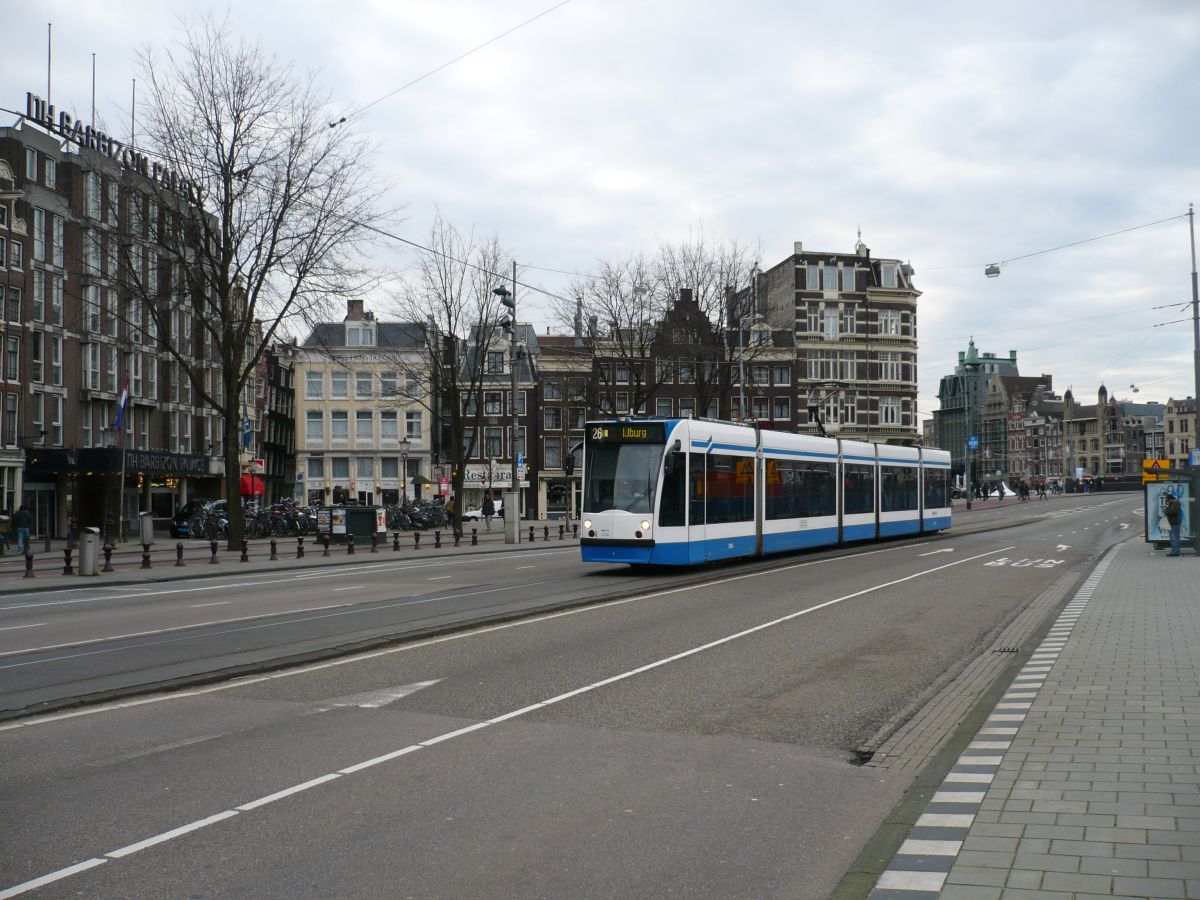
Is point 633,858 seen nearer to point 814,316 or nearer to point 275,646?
point 275,646

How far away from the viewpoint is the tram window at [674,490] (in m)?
22.7

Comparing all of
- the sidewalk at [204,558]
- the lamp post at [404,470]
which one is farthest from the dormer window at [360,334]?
the sidewalk at [204,558]

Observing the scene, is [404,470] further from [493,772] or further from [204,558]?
[493,772]

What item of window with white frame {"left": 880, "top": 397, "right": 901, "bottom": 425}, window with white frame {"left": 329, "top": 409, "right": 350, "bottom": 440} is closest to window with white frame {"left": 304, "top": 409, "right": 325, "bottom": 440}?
window with white frame {"left": 329, "top": 409, "right": 350, "bottom": 440}

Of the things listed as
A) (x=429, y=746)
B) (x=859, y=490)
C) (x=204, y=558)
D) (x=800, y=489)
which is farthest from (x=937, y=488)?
(x=429, y=746)

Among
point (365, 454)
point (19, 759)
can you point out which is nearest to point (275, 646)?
point (19, 759)

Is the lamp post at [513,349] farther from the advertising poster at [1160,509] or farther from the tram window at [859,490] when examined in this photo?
the advertising poster at [1160,509]

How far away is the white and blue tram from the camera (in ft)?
74.7

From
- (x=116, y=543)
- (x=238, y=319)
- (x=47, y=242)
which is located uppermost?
(x=47, y=242)

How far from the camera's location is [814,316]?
79625mm

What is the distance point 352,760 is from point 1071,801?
441cm

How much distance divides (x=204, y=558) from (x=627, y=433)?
17.4 m

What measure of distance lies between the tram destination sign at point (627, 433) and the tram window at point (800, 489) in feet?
17.2

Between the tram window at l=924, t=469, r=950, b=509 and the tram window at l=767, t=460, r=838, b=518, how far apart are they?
10.7 metres
